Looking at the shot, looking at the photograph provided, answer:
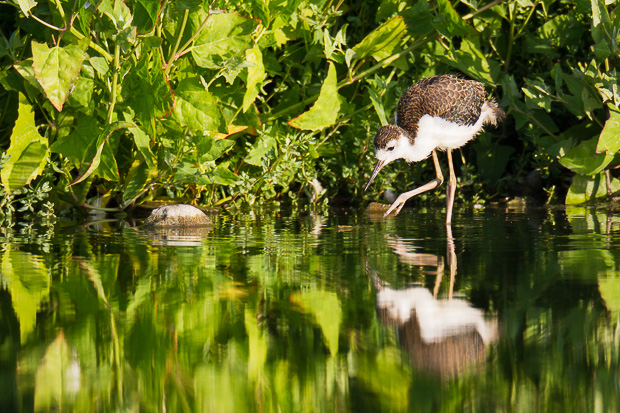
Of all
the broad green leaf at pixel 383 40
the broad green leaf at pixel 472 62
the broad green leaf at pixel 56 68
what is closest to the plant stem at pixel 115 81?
the broad green leaf at pixel 56 68

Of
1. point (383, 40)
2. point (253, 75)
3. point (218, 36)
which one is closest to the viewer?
point (218, 36)

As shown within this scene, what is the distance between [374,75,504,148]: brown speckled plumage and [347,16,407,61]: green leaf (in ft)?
1.30

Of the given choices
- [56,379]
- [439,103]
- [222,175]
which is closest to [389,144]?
[439,103]

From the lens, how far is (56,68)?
15.3 ft

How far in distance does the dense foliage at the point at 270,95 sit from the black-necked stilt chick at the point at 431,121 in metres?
0.32

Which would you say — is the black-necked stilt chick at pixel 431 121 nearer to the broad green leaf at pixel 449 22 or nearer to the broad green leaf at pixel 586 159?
the broad green leaf at pixel 449 22

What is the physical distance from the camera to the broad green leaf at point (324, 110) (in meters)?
6.10

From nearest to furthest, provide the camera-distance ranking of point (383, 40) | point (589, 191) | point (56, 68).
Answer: point (56, 68), point (383, 40), point (589, 191)

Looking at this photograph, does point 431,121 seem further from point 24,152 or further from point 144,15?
point 24,152

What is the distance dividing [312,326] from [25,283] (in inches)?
58.7

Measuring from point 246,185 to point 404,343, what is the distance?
4.05 m

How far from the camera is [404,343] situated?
250 centimetres

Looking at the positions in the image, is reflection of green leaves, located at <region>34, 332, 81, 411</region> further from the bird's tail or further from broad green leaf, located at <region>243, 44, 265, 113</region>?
the bird's tail

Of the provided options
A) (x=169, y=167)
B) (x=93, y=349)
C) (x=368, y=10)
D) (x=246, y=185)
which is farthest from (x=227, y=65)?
(x=93, y=349)
